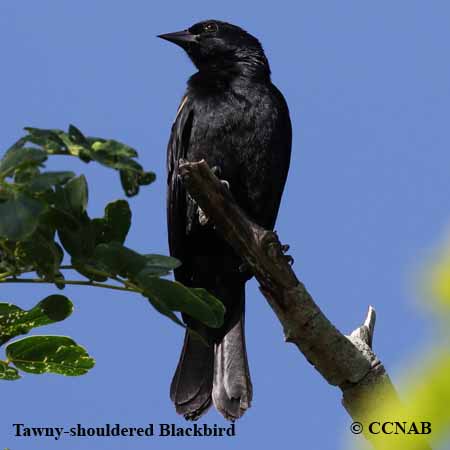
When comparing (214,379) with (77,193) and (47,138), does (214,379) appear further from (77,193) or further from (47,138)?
(47,138)

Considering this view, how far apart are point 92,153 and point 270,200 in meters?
3.40

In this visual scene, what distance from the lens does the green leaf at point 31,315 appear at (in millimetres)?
1863

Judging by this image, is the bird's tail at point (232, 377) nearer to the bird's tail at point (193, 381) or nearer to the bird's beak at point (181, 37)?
the bird's tail at point (193, 381)

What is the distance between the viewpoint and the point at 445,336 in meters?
0.69

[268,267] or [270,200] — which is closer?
[268,267]

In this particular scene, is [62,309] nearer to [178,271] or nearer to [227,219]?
[227,219]

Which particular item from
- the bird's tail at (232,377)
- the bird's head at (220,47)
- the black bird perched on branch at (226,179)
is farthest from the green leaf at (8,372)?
the bird's head at (220,47)

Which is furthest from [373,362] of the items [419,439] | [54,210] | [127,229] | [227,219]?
[419,439]

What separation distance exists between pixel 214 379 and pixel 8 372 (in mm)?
2672

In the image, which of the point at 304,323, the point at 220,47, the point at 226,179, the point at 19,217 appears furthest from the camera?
the point at 220,47

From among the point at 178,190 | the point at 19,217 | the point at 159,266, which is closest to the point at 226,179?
the point at 178,190

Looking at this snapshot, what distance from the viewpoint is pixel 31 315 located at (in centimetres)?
190

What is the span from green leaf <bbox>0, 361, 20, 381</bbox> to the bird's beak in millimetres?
4201

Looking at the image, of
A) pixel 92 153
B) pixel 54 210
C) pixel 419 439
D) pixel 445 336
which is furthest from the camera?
pixel 54 210
